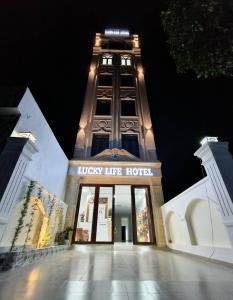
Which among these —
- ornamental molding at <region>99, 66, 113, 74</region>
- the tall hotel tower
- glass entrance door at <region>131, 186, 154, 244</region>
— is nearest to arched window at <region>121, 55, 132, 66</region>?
the tall hotel tower

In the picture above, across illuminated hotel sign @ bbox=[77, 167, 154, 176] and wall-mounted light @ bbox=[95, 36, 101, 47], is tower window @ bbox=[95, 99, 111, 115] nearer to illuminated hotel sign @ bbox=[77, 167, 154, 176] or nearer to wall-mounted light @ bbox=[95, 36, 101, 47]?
illuminated hotel sign @ bbox=[77, 167, 154, 176]

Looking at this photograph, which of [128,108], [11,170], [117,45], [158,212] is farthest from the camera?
[117,45]

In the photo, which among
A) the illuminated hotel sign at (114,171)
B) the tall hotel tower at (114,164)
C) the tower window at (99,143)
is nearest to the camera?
the tall hotel tower at (114,164)

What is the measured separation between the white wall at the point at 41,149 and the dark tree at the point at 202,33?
391 centimetres

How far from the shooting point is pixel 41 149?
5.28 metres

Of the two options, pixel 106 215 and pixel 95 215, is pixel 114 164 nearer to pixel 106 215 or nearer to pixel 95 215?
pixel 106 215

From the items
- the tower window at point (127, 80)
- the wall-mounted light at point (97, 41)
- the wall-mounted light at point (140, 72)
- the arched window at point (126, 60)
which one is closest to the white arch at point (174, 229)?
the tower window at point (127, 80)

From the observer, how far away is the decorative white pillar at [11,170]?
123 inches

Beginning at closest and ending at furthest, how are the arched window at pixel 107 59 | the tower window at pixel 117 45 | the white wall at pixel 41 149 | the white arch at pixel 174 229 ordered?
the white wall at pixel 41 149
the white arch at pixel 174 229
the arched window at pixel 107 59
the tower window at pixel 117 45

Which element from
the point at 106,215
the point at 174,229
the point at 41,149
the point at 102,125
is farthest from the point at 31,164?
the point at 102,125

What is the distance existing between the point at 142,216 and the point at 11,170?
6.28 metres

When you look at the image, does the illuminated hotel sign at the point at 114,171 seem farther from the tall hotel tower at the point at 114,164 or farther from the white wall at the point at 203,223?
the white wall at the point at 203,223

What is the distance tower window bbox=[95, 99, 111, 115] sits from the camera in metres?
10.8

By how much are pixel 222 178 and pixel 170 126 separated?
7.79m
